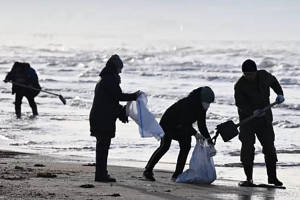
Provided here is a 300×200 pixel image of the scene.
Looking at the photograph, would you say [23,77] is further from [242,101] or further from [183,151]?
[242,101]

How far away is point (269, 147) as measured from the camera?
30.1ft

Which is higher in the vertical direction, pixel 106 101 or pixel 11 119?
pixel 106 101

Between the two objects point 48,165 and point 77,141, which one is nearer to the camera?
point 48,165

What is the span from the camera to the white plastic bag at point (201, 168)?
905cm

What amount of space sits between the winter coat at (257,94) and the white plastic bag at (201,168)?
0.62 m

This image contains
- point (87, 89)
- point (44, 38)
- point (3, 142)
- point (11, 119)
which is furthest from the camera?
point (44, 38)

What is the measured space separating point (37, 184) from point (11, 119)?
1030 centimetres

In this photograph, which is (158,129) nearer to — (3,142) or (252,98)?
(252,98)

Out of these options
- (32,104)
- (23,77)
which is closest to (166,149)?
(23,77)

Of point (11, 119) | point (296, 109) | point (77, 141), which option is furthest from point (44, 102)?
point (77, 141)

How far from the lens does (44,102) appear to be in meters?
23.6

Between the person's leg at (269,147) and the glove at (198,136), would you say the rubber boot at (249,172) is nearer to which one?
the person's leg at (269,147)

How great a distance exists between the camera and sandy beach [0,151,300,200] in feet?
24.5

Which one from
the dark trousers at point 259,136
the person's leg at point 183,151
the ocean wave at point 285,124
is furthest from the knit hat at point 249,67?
the ocean wave at point 285,124
